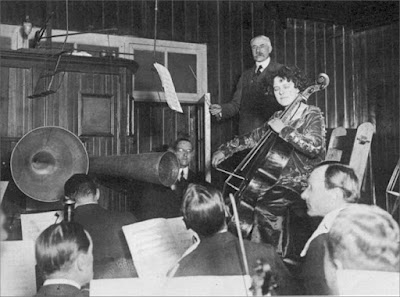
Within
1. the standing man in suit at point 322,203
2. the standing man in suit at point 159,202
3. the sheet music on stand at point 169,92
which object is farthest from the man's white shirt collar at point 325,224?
the standing man in suit at point 159,202

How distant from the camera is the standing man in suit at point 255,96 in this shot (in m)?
3.20

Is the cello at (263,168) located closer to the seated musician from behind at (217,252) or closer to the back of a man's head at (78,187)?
the seated musician from behind at (217,252)

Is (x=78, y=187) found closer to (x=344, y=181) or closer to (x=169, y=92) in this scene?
(x=169, y=92)

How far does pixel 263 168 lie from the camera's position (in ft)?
8.48

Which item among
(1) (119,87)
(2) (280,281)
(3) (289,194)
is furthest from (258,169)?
(1) (119,87)

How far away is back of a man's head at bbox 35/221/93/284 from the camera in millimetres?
1773

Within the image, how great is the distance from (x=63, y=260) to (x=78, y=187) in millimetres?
587

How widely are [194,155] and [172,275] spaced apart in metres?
2.25

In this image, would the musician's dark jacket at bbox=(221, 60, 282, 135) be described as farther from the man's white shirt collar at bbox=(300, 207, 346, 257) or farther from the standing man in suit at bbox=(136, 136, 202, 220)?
the man's white shirt collar at bbox=(300, 207, 346, 257)

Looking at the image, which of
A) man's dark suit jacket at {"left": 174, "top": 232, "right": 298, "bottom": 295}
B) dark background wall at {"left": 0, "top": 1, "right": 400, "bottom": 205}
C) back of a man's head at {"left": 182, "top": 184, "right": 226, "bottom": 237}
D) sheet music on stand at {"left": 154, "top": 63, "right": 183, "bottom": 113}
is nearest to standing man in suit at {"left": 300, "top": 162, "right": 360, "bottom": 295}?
man's dark suit jacket at {"left": 174, "top": 232, "right": 298, "bottom": 295}

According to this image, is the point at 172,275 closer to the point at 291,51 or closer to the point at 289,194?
the point at 289,194

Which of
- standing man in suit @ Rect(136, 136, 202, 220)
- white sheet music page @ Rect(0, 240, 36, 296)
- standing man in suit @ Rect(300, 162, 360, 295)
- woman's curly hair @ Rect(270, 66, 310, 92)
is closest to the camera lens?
white sheet music page @ Rect(0, 240, 36, 296)

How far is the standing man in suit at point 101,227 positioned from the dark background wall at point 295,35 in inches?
67.8

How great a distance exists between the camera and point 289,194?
102 inches
